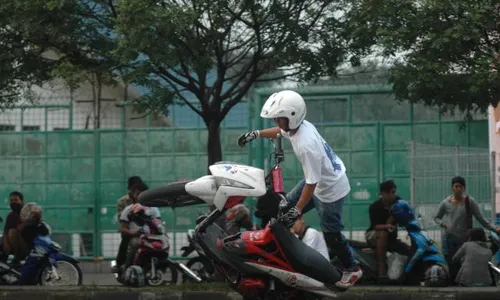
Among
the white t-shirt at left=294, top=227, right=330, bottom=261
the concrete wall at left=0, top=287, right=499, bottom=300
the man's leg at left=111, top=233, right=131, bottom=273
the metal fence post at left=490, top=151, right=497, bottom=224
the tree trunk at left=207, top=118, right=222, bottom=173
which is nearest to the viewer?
the white t-shirt at left=294, top=227, right=330, bottom=261

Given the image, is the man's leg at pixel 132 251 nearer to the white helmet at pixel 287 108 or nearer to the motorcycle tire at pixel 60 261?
the motorcycle tire at pixel 60 261

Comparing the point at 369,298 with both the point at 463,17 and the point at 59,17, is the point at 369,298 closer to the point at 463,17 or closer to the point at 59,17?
the point at 463,17

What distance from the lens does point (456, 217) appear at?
15.7m

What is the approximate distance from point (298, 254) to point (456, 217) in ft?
20.5

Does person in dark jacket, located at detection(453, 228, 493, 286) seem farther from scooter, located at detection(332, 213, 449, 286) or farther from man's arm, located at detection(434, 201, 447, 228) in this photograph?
man's arm, located at detection(434, 201, 447, 228)

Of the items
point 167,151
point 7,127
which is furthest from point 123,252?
point 7,127

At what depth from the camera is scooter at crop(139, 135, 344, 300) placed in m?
9.88

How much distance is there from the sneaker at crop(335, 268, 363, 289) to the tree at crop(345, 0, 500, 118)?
10.1 feet

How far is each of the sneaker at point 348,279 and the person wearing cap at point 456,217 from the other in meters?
5.16

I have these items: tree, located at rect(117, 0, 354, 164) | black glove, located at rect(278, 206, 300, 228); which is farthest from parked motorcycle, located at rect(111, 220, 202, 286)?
black glove, located at rect(278, 206, 300, 228)

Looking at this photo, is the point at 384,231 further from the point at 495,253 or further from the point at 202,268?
the point at 202,268

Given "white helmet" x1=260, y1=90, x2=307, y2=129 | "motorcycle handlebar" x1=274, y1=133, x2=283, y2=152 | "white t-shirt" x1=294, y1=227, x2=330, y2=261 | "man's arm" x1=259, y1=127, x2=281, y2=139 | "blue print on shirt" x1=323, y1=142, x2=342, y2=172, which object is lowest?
"white t-shirt" x1=294, y1=227, x2=330, y2=261

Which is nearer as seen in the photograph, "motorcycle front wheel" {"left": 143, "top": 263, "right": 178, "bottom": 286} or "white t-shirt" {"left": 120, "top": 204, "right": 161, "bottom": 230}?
"motorcycle front wheel" {"left": 143, "top": 263, "right": 178, "bottom": 286}

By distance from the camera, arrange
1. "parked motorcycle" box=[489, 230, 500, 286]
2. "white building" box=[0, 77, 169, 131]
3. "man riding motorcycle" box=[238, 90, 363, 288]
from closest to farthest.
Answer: "man riding motorcycle" box=[238, 90, 363, 288] < "parked motorcycle" box=[489, 230, 500, 286] < "white building" box=[0, 77, 169, 131]
